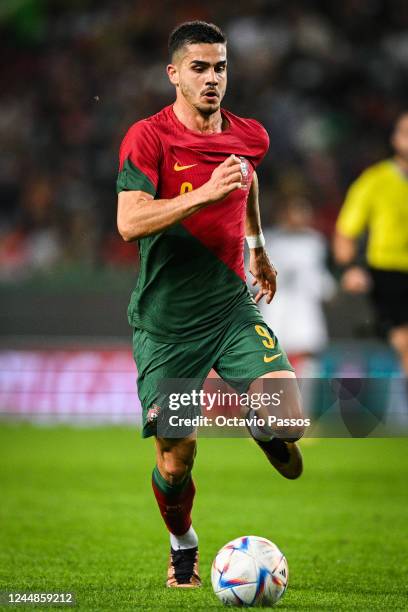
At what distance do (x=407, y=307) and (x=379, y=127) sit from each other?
24.5ft

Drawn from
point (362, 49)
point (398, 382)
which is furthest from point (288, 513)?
point (362, 49)

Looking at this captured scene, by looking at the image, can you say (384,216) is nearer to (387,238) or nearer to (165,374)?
(387,238)

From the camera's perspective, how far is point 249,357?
16.0 ft

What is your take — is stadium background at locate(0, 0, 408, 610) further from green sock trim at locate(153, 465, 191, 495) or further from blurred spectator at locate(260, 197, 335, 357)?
green sock trim at locate(153, 465, 191, 495)

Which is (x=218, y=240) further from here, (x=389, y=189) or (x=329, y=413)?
(x=389, y=189)

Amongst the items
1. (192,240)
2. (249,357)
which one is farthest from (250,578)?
(192,240)

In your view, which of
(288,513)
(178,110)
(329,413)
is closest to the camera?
(178,110)

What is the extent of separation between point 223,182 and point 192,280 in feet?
2.49

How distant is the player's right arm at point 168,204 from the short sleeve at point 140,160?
0.05 meters

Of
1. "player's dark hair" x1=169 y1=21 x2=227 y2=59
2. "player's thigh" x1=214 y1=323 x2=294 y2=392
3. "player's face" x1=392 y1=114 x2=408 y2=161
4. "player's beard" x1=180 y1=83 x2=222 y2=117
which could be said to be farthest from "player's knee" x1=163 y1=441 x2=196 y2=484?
"player's face" x1=392 y1=114 x2=408 y2=161

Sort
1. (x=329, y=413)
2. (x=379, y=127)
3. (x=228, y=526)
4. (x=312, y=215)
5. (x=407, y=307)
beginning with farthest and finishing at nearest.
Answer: (x=379, y=127) < (x=312, y=215) < (x=407, y=307) < (x=228, y=526) < (x=329, y=413)

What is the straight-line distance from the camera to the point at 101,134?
16000mm

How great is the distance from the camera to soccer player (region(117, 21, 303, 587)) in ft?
15.9

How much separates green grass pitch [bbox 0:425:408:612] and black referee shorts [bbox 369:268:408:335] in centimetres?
129
